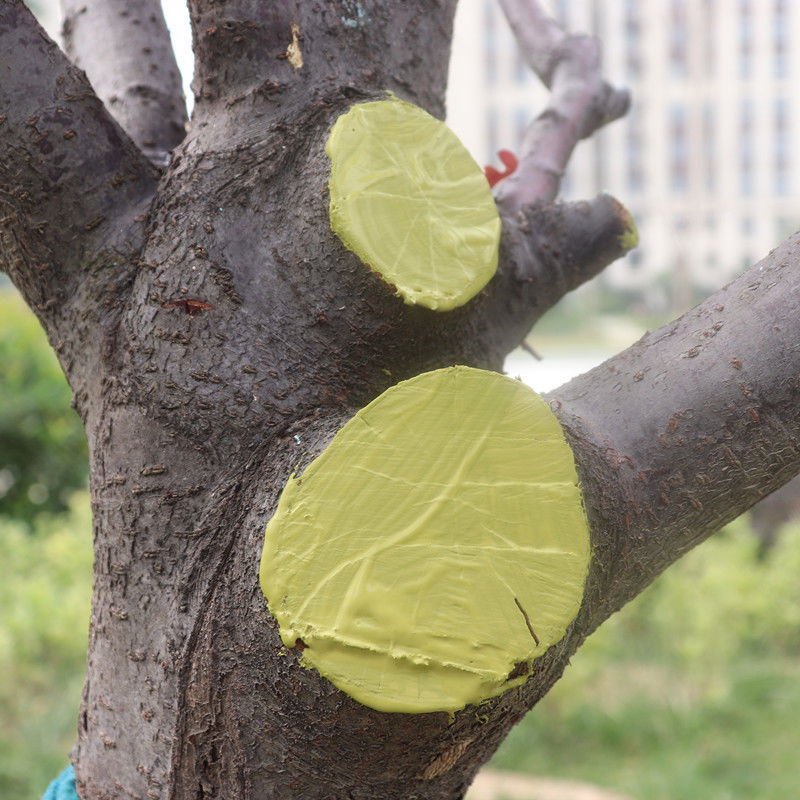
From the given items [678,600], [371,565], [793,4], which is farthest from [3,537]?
[793,4]

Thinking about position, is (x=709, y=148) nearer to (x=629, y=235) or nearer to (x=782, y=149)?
(x=782, y=149)

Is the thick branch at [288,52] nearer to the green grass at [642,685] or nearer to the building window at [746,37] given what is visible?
the green grass at [642,685]

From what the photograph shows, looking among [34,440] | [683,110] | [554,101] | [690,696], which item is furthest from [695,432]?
[683,110]

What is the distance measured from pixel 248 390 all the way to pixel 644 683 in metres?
3.13

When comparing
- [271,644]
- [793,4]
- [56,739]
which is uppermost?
[271,644]

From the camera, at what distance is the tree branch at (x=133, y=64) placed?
1.09 metres

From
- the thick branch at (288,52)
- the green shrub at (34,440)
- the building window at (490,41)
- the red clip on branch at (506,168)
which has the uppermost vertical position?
the thick branch at (288,52)

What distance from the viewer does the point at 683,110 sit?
27328 millimetres

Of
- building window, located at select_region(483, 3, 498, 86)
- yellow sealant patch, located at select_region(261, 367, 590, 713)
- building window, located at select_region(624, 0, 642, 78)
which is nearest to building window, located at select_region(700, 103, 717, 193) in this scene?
building window, located at select_region(624, 0, 642, 78)

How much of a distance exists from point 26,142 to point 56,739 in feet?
8.25

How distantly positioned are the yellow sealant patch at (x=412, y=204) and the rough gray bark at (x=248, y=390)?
0.09ft

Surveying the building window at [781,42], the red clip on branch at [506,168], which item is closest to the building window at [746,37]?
the building window at [781,42]

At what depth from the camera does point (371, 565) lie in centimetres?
61

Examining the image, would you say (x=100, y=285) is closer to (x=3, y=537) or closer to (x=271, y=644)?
(x=271, y=644)
